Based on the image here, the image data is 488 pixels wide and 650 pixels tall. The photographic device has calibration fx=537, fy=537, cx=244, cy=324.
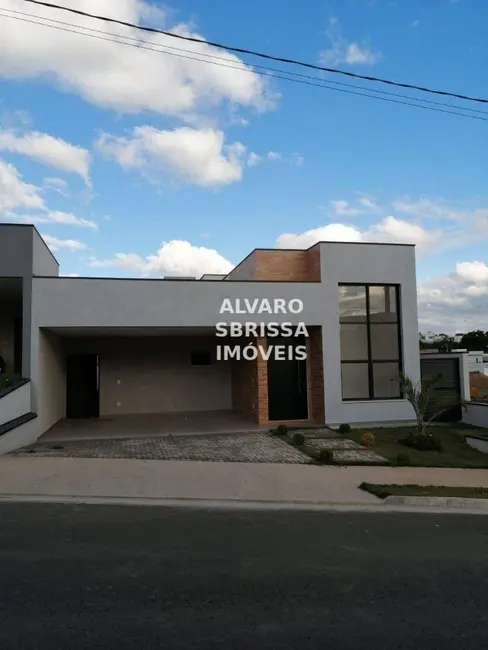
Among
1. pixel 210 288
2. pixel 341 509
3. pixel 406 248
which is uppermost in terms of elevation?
pixel 406 248

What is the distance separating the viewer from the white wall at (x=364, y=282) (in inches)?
594

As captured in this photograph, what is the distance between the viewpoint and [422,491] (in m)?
8.61

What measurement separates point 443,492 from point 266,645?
19.8 ft

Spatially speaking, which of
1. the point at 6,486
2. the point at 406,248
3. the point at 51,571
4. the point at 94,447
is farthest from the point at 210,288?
the point at 51,571

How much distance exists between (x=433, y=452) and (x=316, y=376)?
404cm

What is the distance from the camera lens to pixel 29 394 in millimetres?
12805

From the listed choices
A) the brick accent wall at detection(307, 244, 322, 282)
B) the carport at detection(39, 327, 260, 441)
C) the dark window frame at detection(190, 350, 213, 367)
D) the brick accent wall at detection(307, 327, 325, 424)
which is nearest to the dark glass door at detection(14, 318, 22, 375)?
the carport at detection(39, 327, 260, 441)

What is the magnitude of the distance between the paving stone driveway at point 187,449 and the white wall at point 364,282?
2876mm

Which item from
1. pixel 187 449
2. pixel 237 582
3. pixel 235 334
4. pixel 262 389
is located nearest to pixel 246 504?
pixel 237 582

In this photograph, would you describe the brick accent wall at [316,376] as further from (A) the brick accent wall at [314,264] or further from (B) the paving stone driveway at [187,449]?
(B) the paving stone driveway at [187,449]

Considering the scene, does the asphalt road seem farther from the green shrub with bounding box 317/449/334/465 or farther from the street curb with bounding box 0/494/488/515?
the green shrub with bounding box 317/449/334/465

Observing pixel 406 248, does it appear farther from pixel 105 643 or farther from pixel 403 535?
pixel 105 643

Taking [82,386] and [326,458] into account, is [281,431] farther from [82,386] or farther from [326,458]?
[82,386]

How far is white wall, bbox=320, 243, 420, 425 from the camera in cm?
1508
